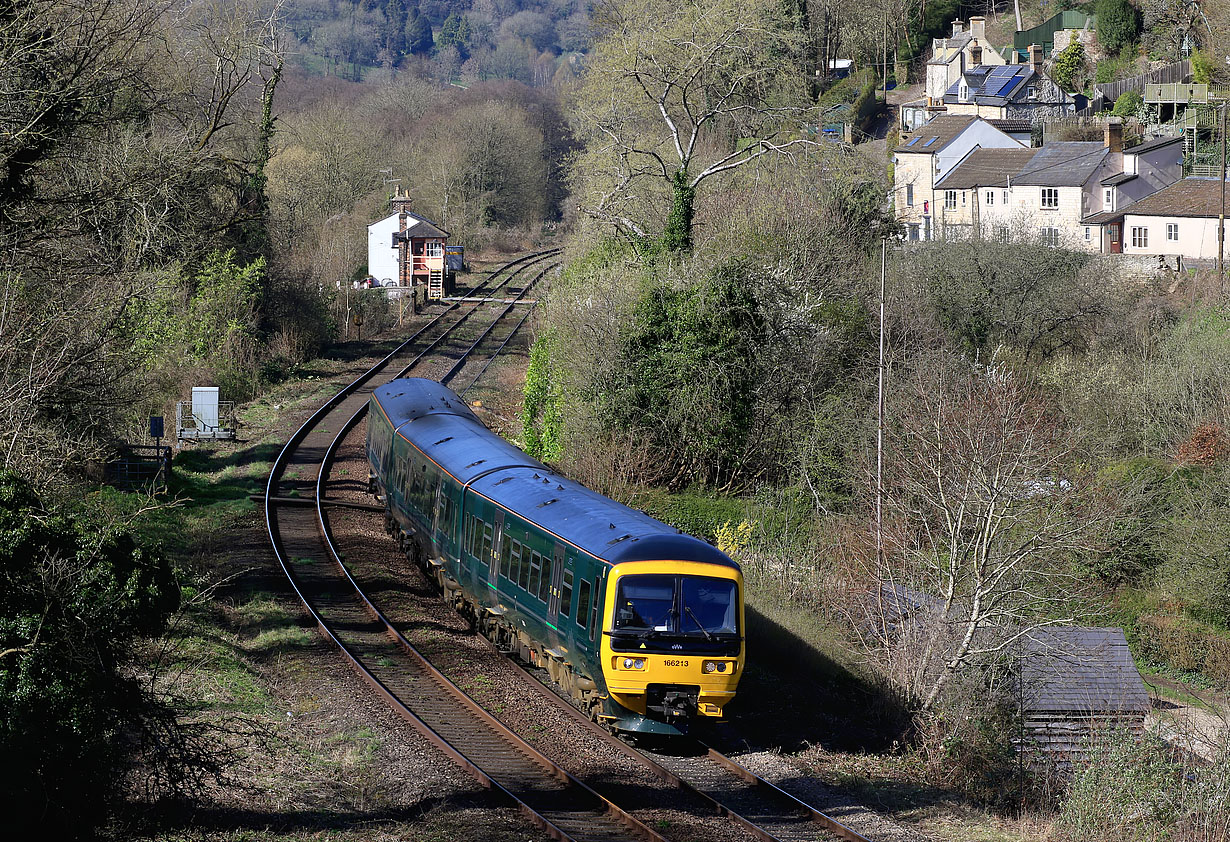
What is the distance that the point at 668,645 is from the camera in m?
13.1

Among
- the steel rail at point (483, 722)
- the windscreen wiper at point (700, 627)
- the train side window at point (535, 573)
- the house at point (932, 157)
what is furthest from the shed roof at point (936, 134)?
the windscreen wiper at point (700, 627)

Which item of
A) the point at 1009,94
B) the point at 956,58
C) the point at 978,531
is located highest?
the point at 956,58

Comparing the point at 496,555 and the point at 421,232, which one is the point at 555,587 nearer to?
the point at 496,555

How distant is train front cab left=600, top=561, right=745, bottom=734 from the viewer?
42.8ft

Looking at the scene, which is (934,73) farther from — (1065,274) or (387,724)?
(387,724)

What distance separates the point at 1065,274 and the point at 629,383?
18458 mm

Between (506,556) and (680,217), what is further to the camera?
(680,217)

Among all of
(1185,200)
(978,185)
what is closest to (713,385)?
(1185,200)

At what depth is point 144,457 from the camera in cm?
2581

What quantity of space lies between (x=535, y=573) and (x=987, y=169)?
4846 centimetres

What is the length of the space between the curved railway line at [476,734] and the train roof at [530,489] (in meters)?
2.34

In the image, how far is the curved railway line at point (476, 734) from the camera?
38.2 ft

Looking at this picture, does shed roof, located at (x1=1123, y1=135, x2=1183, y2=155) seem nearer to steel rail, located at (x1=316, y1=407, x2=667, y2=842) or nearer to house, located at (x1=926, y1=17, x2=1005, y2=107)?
house, located at (x1=926, y1=17, x2=1005, y2=107)

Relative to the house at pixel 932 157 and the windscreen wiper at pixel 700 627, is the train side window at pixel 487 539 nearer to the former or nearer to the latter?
the windscreen wiper at pixel 700 627
